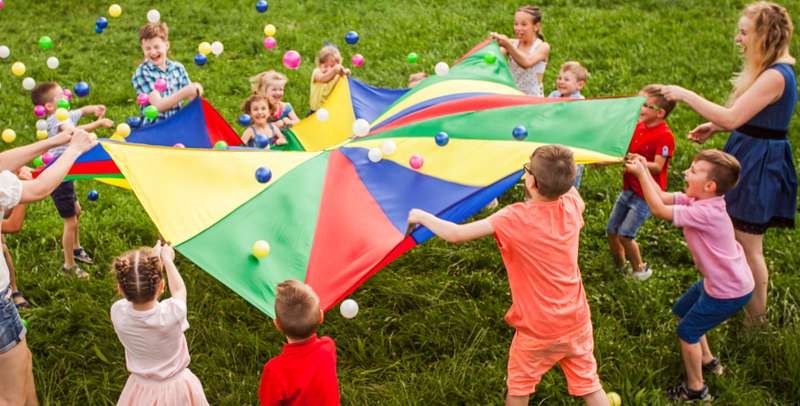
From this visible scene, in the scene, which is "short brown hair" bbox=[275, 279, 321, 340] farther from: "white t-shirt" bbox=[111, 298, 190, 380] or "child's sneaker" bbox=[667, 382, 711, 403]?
"child's sneaker" bbox=[667, 382, 711, 403]

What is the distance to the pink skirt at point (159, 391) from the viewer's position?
3.32 meters

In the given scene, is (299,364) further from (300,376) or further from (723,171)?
(723,171)

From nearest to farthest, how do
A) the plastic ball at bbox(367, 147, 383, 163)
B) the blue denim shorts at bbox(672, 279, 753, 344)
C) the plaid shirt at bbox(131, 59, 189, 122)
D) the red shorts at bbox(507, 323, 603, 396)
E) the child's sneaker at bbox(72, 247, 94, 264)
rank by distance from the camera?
the red shorts at bbox(507, 323, 603, 396) → the blue denim shorts at bbox(672, 279, 753, 344) → the plastic ball at bbox(367, 147, 383, 163) → the plaid shirt at bbox(131, 59, 189, 122) → the child's sneaker at bbox(72, 247, 94, 264)

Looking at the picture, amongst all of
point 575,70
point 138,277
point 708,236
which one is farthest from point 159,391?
point 575,70

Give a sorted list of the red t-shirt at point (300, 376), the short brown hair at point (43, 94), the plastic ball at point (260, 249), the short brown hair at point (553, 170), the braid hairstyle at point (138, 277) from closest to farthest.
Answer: the red t-shirt at point (300, 376) < the braid hairstyle at point (138, 277) < the short brown hair at point (553, 170) < the plastic ball at point (260, 249) < the short brown hair at point (43, 94)

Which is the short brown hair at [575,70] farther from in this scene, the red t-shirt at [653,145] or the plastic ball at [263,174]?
the plastic ball at [263,174]

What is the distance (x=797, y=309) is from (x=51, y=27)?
10340mm

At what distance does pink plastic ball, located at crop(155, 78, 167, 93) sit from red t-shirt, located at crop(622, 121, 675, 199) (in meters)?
3.27

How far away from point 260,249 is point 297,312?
2.27 ft

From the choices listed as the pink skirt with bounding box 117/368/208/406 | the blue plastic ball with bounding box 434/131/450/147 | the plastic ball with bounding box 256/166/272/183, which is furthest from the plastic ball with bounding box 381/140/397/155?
the pink skirt with bounding box 117/368/208/406

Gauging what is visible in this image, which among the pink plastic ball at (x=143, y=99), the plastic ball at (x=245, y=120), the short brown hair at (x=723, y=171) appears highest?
the short brown hair at (x=723, y=171)

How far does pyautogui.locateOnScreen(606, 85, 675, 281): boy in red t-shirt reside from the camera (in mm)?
4723

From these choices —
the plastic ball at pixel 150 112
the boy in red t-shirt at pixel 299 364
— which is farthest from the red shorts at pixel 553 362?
the plastic ball at pixel 150 112

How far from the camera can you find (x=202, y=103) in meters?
5.35
